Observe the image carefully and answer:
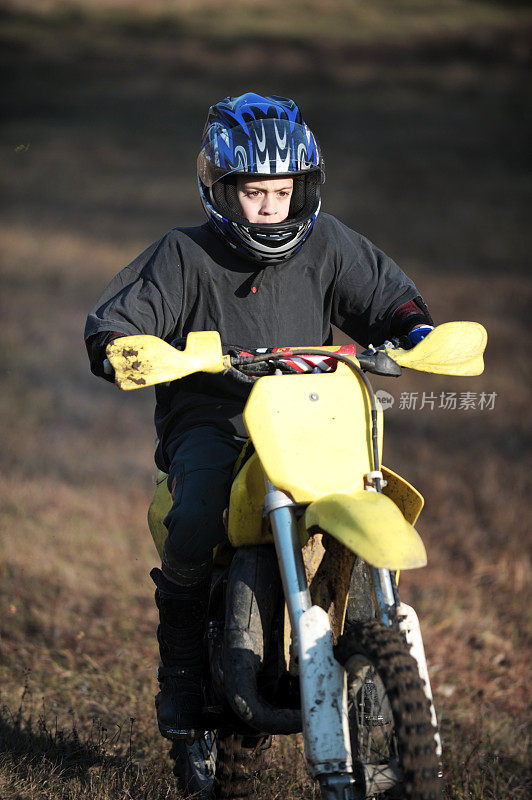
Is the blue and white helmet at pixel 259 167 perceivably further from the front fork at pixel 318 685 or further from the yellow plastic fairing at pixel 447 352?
the front fork at pixel 318 685

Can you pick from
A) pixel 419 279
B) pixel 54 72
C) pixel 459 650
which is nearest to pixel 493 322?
pixel 419 279

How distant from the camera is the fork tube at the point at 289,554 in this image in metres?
2.96

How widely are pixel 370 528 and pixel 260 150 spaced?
4.87 feet

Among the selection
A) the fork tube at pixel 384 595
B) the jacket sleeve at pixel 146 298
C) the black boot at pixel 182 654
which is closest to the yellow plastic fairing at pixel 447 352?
the fork tube at pixel 384 595

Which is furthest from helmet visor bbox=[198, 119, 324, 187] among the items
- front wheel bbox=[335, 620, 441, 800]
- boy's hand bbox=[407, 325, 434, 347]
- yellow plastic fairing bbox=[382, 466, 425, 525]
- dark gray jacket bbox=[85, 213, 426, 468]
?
front wheel bbox=[335, 620, 441, 800]

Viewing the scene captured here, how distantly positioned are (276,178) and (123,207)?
20.0 meters

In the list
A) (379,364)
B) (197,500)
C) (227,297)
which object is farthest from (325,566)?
(227,297)

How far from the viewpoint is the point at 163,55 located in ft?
104

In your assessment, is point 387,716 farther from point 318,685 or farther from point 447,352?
point 447,352

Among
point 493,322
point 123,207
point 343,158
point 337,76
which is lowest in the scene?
point 493,322

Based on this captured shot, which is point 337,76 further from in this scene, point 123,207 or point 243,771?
point 243,771

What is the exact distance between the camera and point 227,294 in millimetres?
3752

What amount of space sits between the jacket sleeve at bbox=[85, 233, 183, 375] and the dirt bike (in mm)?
Answer: 418

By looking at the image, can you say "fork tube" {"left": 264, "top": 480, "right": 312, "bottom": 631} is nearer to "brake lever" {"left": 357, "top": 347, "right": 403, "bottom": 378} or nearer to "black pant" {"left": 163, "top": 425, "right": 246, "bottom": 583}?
"black pant" {"left": 163, "top": 425, "right": 246, "bottom": 583}
